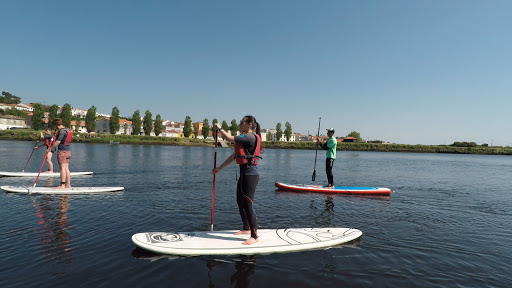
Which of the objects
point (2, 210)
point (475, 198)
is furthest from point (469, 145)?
point (2, 210)

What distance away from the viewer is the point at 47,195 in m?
11.0

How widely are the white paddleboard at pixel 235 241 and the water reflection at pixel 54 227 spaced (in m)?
1.54

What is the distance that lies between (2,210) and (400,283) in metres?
11.6

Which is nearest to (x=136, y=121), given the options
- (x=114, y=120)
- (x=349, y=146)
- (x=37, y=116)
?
(x=114, y=120)

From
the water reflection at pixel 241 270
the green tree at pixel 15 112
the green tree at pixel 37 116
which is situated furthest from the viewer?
the green tree at pixel 15 112

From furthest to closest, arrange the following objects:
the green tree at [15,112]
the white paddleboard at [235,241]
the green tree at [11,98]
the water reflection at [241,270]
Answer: the green tree at [11,98] → the green tree at [15,112] → the white paddleboard at [235,241] → the water reflection at [241,270]

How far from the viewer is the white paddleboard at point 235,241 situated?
5.65 meters

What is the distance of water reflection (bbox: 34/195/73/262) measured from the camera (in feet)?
18.6

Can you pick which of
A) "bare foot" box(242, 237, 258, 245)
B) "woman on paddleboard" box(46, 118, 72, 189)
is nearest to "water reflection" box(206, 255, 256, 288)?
"bare foot" box(242, 237, 258, 245)

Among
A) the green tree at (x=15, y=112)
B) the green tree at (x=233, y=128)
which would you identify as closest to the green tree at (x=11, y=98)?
the green tree at (x=15, y=112)

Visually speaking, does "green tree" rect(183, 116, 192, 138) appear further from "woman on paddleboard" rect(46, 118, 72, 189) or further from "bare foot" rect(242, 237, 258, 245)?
"bare foot" rect(242, 237, 258, 245)

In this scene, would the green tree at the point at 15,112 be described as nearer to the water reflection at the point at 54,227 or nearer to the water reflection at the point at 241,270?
the water reflection at the point at 54,227

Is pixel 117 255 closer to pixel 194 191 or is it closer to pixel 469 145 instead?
pixel 194 191

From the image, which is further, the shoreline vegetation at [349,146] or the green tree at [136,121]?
the green tree at [136,121]
